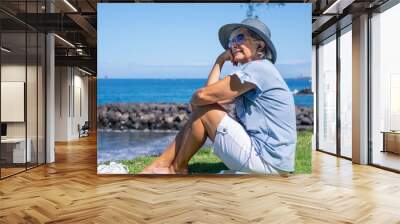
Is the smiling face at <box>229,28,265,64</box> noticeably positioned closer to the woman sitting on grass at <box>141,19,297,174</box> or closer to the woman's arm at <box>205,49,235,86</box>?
the woman sitting on grass at <box>141,19,297,174</box>

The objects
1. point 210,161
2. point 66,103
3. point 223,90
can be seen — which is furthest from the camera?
point 66,103

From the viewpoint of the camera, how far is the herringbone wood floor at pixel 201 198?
4219 mm

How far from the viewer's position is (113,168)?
672 cm

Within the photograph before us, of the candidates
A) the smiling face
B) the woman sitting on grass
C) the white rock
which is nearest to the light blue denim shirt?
the woman sitting on grass

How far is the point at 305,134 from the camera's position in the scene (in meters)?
6.73

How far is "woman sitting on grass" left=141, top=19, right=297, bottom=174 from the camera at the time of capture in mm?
6340

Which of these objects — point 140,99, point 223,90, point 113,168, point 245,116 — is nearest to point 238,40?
point 223,90

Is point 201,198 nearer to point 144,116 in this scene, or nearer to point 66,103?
point 144,116

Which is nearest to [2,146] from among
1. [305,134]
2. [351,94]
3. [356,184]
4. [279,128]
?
[279,128]

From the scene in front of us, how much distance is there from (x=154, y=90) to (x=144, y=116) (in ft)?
1.47

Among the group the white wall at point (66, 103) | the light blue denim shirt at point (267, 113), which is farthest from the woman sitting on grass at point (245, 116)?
the white wall at point (66, 103)

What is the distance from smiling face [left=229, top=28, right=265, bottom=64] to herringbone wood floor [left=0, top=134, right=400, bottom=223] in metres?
1.86

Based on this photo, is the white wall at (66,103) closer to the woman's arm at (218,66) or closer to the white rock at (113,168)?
the white rock at (113,168)

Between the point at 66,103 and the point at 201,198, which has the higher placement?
the point at 66,103
